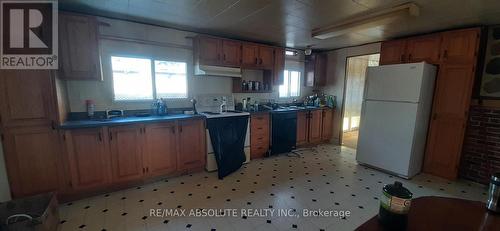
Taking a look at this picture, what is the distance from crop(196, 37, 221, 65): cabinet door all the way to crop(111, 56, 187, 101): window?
1.19 feet

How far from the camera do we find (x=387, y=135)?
3.29m

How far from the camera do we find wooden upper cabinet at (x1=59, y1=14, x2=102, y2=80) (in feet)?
7.84

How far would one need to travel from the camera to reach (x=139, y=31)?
3039 millimetres

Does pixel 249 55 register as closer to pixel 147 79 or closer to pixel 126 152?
pixel 147 79

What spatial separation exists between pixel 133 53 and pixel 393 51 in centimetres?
424

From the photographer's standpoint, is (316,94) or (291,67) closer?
(291,67)

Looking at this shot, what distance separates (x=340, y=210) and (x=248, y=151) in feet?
5.83

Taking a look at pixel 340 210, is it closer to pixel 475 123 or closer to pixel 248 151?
pixel 248 151

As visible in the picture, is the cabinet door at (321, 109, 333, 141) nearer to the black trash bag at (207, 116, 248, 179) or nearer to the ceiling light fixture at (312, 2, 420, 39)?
the ceiling light fixture at (312, 2, 420, 39)

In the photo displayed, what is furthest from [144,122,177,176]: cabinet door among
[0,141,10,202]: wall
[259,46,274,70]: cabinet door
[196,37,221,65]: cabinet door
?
[259,46,274,70]: cabinet door

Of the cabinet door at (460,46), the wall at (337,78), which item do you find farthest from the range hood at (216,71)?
the cabinet door at (460,46)

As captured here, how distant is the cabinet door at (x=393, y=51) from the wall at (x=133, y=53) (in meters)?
3.10

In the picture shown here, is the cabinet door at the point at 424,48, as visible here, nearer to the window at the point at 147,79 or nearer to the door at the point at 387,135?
the door at the point at 387,135

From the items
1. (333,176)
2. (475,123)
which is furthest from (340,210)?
(475,123)
